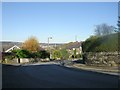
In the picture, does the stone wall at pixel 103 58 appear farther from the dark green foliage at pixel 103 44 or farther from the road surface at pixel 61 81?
the road surface at pixel 61 81

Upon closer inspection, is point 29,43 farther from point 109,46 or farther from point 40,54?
point 109,46

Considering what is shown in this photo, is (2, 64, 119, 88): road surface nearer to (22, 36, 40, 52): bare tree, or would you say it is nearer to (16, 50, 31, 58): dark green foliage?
(16, 50, 31, 58): dark green foliage

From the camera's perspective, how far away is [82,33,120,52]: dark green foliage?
41844 mm

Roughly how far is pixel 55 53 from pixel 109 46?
5838 cm

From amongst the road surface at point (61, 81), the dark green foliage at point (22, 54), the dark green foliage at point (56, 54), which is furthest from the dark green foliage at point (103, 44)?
the dark green foliage at point (56, 54)

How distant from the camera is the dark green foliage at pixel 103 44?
4184 cm

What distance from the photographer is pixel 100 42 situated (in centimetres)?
4425

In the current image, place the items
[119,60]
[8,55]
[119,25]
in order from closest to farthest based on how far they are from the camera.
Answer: [119,60] < [119,25] < [8,55]

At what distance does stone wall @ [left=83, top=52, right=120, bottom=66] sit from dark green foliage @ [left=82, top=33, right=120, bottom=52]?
25.2 inches

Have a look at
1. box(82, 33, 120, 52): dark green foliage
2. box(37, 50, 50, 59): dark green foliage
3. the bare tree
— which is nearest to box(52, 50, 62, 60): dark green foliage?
box(37, 50, 50, 59): dark green foliage

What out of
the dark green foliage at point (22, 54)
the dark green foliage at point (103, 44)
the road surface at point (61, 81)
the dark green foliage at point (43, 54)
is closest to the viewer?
the road surface at point (61, 81)

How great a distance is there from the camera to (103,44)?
141ft

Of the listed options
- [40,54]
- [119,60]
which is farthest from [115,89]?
[40,54]

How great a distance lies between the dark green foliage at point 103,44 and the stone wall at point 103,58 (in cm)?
64
